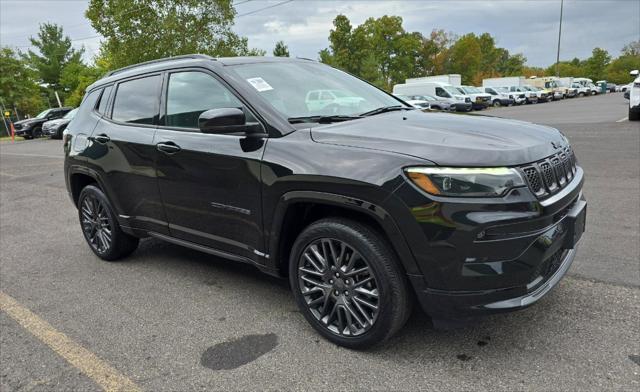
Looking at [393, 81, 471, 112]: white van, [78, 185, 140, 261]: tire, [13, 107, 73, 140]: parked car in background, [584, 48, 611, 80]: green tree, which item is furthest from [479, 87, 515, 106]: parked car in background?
[584, 48, 611, 80]: green tree

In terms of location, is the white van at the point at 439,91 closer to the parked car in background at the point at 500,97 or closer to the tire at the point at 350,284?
the parked car in background at the point at 500,97

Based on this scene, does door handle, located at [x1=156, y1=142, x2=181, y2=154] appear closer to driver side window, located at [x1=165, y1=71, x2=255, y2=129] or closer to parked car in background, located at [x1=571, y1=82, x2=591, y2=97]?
driver side window, located at [x1=165, y1=71, x2=255, y2=129]

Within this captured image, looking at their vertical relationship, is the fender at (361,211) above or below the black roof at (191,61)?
below

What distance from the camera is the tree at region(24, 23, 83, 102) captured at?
2160 inches

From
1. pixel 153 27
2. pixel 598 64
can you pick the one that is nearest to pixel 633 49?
pixel 598 64

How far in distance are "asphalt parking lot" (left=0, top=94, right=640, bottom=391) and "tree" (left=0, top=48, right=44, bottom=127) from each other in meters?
48.6

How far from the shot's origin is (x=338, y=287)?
293 cm

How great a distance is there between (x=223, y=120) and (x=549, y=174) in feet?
6.13

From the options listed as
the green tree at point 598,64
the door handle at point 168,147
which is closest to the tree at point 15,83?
the door handle at point 168,147

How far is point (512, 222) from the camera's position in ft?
7.89

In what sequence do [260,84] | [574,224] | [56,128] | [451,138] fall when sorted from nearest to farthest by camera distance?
[451,138] < [574,224] < [260,84] < [56,128]

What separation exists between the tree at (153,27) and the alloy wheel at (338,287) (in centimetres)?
3234

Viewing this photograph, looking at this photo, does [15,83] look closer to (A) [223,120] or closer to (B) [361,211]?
(A) [223,120]

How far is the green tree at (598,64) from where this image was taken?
98625 millimetres
